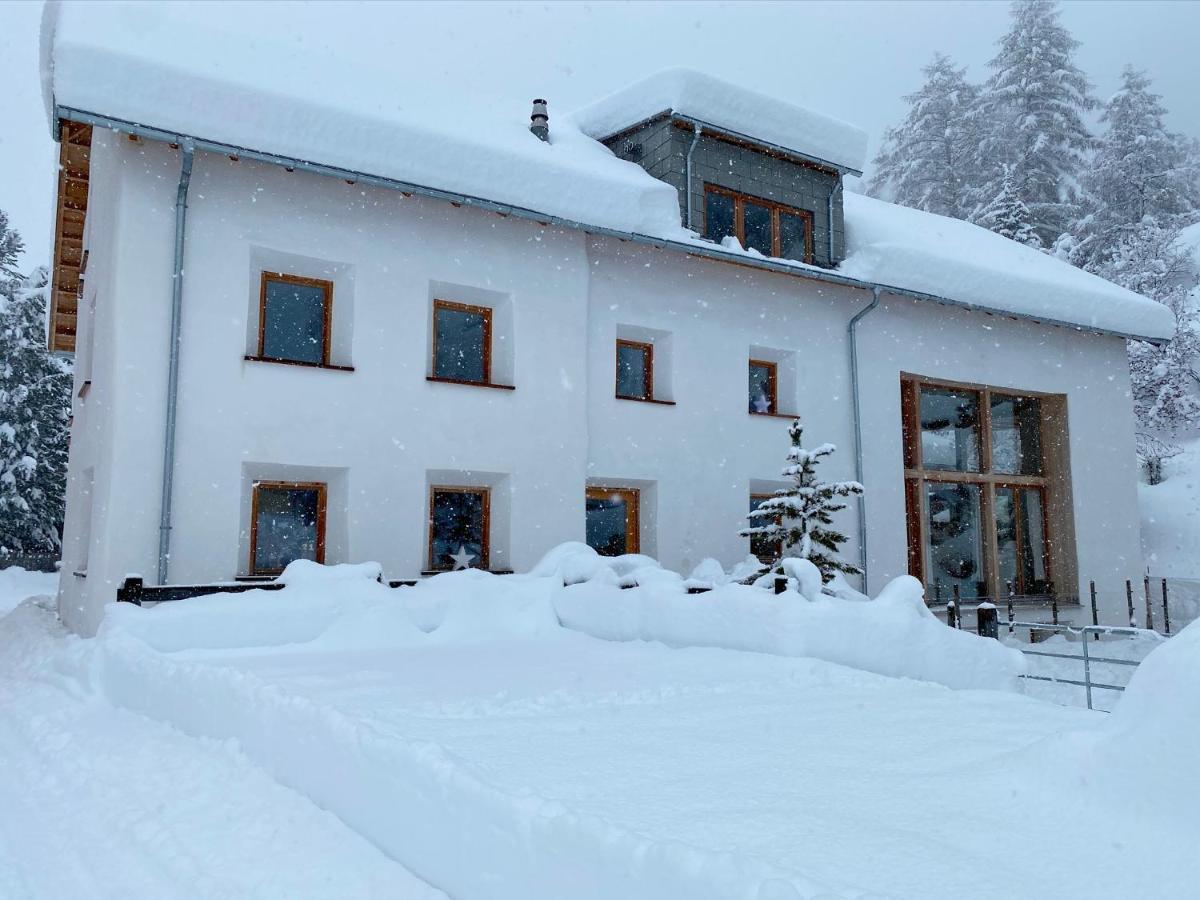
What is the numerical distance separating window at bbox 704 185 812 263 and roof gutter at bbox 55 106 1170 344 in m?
0.69

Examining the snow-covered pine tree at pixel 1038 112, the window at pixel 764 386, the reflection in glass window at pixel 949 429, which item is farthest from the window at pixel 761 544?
the snow-covered pine tree at pixel 1038 112

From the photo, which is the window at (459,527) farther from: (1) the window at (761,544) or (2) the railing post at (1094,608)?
(2) the railing post at (1094,608)

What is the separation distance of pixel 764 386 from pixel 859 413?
4.76ft

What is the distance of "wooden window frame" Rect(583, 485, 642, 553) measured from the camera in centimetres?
1227

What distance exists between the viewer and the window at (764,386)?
13.8 meters

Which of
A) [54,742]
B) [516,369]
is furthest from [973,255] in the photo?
[54,742]

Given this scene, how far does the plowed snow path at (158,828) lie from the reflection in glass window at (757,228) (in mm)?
10468

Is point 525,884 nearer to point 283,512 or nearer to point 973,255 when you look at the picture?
point 283,512

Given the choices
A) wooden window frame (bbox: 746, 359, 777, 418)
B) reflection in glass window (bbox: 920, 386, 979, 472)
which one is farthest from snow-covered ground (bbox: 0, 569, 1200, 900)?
reflection in glass window (bbox: 920, 386, 979, 472)

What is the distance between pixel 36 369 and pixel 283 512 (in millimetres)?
21268

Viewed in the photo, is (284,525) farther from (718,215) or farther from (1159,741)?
(1159,741)

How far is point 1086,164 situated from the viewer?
127 ft

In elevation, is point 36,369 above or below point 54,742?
above

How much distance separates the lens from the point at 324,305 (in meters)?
10.7
